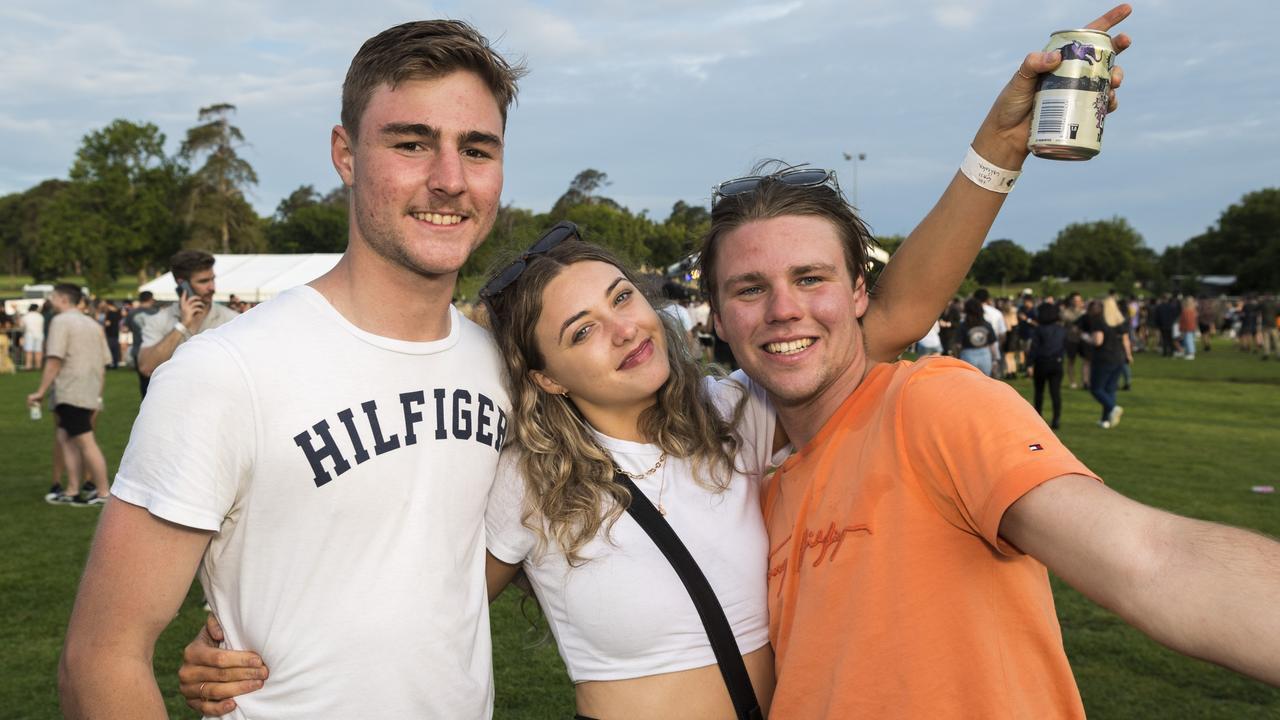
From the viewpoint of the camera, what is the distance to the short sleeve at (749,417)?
2824 millimetres

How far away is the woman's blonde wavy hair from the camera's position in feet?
8.38

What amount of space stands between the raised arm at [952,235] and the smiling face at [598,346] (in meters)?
0.68

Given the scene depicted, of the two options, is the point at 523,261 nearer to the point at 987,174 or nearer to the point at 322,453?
the point at 322,453

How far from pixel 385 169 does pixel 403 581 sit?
40.4 inches

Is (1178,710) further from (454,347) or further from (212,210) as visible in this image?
(212,210)

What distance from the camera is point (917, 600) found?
1957mm

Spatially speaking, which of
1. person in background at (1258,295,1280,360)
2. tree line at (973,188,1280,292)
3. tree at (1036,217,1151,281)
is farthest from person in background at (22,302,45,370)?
tree at (1036,217,1151,281)

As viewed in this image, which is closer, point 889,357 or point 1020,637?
point 1020,637

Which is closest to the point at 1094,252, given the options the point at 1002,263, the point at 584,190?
the point at 1002,263

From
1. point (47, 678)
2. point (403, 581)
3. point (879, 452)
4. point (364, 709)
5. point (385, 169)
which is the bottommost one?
point (47, 678)

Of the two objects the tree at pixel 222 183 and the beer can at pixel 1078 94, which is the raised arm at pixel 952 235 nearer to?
the beer can at pixel 1078 94

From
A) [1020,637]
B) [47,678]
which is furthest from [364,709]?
[47,678]

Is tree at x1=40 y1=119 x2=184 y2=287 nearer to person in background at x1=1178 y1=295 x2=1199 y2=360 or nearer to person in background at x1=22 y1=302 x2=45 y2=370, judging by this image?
person in background at x1=22 y1=302 x2=45 y2=370

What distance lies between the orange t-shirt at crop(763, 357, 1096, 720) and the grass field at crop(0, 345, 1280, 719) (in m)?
1.44
